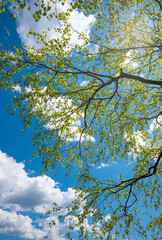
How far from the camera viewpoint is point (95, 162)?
431 inches

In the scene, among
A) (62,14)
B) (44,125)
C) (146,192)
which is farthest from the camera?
(44,125)

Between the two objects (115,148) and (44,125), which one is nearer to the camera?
(44,125)

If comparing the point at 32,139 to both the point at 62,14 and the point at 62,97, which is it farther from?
the point at 62,14

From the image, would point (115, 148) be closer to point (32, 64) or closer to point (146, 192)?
point (146, 192)

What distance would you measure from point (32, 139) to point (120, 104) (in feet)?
21.9

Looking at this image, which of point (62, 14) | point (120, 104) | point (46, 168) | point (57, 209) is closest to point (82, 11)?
point (62, 14)

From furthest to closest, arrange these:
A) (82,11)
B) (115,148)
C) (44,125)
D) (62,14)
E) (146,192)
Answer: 1. (115,148)
2. (44,125)
3. (146,192)
4. (62,14)
5. (82,11)

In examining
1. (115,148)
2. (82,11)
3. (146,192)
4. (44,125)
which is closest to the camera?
(82,11)

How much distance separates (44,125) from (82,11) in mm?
6897

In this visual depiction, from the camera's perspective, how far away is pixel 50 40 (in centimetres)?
994

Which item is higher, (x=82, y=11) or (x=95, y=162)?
(x=82, y=11)

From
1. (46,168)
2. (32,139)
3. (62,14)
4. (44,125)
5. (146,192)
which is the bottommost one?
(146,192)

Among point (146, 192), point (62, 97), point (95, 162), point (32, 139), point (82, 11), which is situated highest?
point (82, 11)

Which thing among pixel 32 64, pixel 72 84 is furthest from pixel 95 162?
pixel 32 64
